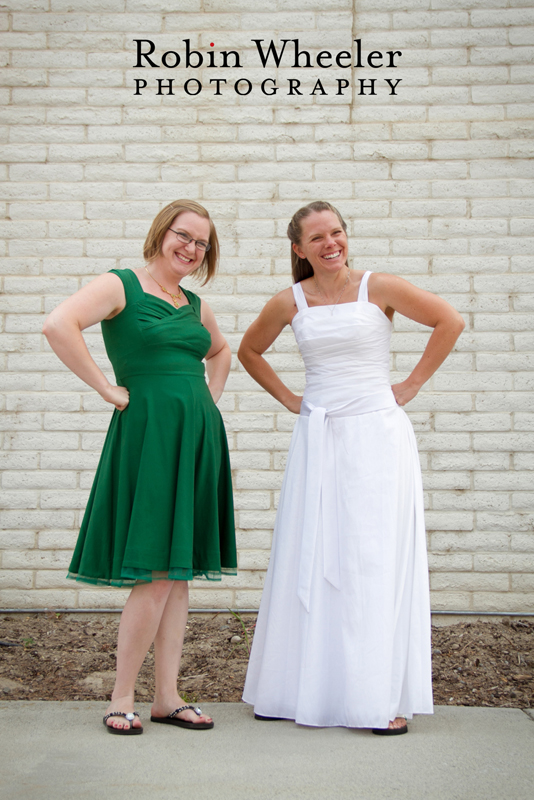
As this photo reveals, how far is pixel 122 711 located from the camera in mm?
2271

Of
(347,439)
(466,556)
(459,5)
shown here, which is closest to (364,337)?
(347,439)

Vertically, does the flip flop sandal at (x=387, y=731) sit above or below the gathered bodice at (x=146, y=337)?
below

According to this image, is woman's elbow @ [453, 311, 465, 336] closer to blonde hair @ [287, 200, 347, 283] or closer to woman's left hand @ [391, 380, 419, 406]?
woman's left hand @ [391, 380, 419, 406]

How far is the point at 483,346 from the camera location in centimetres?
382

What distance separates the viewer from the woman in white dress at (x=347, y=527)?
2.34 metres

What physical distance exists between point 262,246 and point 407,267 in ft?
2.68

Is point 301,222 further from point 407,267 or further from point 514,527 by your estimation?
point 514,527

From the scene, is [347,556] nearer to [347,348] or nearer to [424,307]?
[347,348]

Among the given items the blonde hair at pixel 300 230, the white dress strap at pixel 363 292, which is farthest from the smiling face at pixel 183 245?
the white dress strap at pixel 363 292

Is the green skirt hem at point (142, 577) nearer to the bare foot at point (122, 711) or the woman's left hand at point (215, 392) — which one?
the bare foot at point (122, 711)

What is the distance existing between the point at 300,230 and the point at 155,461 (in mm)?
1024

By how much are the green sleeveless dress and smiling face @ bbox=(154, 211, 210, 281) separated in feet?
0.50

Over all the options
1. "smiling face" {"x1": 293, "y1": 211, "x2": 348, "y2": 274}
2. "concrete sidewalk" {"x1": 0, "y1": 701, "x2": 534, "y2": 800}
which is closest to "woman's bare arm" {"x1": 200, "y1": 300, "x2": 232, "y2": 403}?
"smiling face" {"x1": 293, "y1": 211, "x2": 348, "y2": 274}

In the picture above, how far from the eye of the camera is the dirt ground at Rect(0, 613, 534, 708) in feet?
9.72
